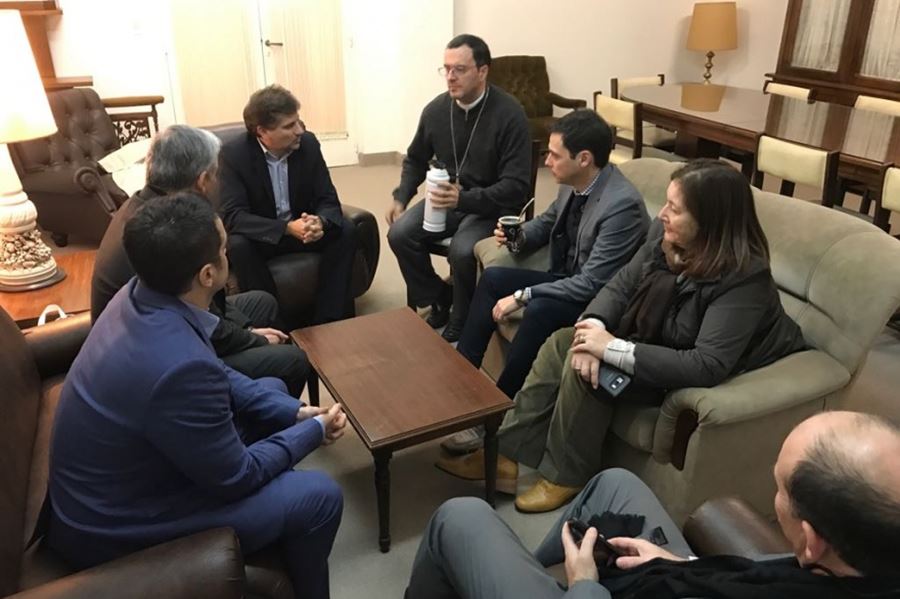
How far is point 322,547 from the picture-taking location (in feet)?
5.19

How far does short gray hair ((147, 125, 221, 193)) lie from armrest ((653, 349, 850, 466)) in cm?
152

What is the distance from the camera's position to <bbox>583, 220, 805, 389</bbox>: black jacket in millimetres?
1831

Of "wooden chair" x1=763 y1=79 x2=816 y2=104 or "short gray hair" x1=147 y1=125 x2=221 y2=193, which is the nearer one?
"short gray hair" x1=147 y1=125 x2=221 y2=193

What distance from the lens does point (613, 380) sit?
1.95 metres

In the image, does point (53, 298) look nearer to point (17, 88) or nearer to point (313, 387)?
point (17, 88)

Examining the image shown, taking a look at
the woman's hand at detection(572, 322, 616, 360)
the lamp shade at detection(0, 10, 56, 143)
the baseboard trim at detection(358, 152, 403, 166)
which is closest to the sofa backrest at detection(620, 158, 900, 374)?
the woman's hand at detection(572, 322, 616, 360)

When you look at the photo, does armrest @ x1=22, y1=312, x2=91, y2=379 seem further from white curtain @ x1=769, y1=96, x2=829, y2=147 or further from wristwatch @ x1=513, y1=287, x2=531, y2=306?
white curtain @ x1=769, y1=96, x2=829, y2=147

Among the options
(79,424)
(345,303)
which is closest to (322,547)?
(79,424)

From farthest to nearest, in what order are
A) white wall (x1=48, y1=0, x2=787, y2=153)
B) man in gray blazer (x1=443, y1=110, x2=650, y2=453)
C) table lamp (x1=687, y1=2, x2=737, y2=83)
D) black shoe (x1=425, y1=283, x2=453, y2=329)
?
table lamp (x1=687, y1=2, x2=737, y2=83)
white wall (x1=48, y1=0, x2=787, y2=153)
black shoe (x1=425, y1=283, x2=453, y2=329)
man in gray blazer (x1=443, y1=110, x2=650, y2=453)

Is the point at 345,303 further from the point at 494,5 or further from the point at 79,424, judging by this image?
the point at 494,5

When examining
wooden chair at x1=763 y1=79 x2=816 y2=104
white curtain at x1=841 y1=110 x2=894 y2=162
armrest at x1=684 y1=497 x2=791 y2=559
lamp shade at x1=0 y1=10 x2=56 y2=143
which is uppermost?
lamp shade at x1=0 y1=10 x2=56 y2=143

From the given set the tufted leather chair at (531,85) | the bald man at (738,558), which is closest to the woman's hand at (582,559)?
the bald man at (738,558)

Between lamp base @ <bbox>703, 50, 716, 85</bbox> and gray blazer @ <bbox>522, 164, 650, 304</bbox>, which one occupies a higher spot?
lamp base @ <bbox>703, 50, 716, 85</bbox>

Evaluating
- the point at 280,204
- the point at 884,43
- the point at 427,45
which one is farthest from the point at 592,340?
the point at 884,43
